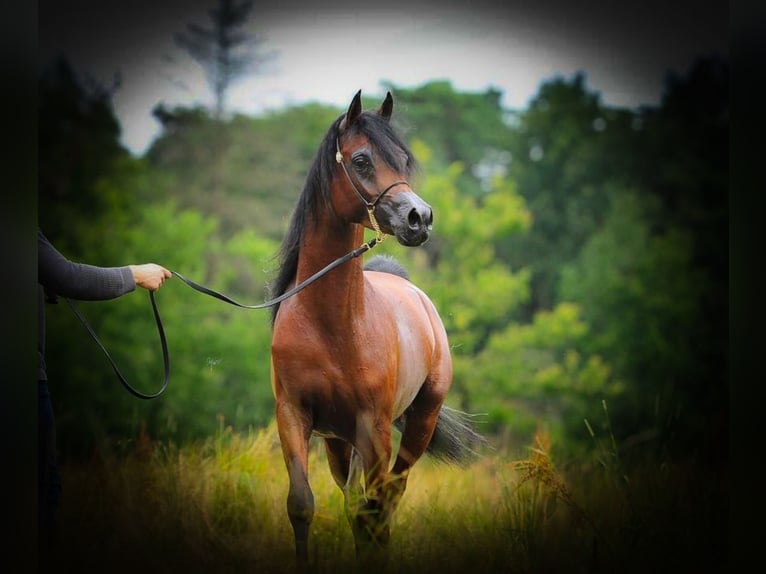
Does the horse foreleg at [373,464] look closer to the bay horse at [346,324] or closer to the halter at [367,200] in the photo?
the bay horse at [346,324]

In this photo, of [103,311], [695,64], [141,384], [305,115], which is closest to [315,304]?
[141,384]

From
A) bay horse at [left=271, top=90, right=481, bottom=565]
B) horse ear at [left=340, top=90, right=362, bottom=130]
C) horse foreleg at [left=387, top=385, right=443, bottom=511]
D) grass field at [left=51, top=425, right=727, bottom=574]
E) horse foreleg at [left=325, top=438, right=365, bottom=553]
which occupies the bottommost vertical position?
grass field at [left=51, top=425, right=727, bottom=574]

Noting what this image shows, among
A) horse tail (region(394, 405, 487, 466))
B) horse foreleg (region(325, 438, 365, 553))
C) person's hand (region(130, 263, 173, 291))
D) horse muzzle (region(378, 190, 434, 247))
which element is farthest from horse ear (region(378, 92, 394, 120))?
horse tail (region(394, 405, 487, 466))

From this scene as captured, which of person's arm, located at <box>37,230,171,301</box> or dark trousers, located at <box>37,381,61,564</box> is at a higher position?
person's arm, located at <box>37,230,171,301</box>

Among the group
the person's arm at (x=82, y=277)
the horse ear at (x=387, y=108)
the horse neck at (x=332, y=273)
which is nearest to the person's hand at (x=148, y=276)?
the person's arm at (x=82, y=277)

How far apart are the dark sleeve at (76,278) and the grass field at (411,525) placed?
1350 millimetres

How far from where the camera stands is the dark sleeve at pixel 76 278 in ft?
11.7

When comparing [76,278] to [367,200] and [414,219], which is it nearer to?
[367,200]

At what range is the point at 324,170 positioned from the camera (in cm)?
425

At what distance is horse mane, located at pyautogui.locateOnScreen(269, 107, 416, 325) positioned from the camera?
4.14m

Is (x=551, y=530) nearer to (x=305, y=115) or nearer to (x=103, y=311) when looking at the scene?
(x=103, y=311)

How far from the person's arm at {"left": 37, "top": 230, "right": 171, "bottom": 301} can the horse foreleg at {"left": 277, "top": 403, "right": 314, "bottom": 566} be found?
969mm

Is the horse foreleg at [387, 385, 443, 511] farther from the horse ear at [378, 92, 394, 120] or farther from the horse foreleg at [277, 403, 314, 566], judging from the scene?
the horse ear at [378, 92, 394, 120]

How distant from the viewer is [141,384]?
1961 centimetres
